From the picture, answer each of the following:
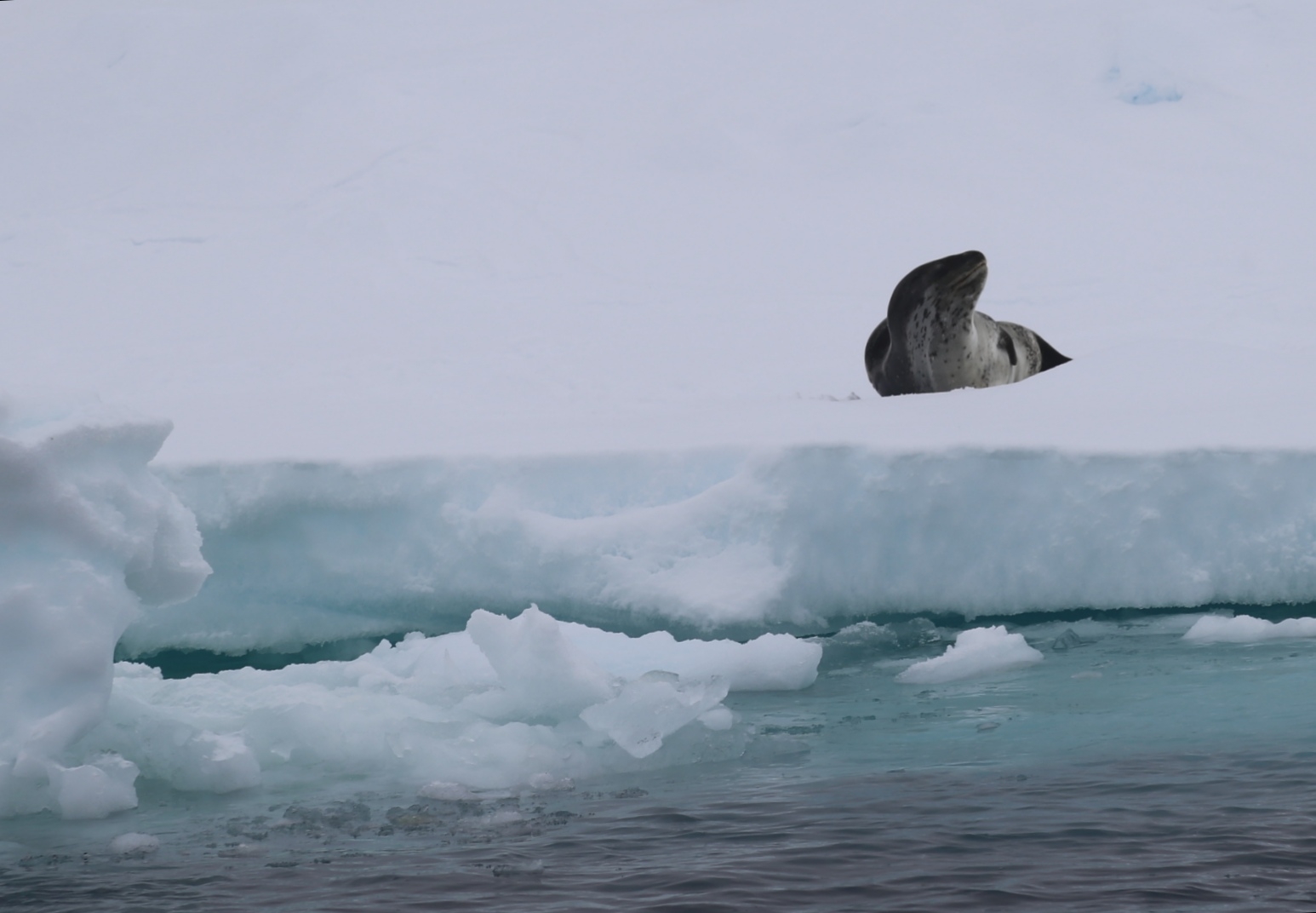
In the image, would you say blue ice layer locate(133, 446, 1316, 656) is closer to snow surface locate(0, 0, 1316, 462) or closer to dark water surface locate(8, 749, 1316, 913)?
snow surface locate(0, 0, 1316, 462)

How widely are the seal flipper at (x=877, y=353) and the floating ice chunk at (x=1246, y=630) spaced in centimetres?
289

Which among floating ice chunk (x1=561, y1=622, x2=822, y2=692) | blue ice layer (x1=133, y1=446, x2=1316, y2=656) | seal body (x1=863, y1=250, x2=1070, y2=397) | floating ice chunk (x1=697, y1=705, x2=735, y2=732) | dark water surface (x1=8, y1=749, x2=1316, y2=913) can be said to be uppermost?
seal body (x1=863, y1=250, x2=1070, y2=397)

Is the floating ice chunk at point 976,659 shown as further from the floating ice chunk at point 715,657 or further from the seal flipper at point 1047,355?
the seal flipper at point 1047,355

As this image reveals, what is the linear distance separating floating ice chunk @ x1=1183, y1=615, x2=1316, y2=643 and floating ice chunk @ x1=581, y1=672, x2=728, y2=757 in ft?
6.49

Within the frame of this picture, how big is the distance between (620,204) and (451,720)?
32.3ft

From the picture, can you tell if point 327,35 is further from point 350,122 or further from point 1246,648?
point 1246,648

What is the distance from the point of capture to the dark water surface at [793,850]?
7.97 ft

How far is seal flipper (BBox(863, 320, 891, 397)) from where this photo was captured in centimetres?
746

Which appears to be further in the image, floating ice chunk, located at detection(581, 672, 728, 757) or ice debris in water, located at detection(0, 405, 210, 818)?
floating ice chunk, located at detection(581, 672, 728, 757)

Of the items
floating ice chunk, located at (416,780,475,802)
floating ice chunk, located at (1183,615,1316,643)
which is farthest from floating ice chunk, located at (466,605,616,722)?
floating ice chunk, located at (1183,615,1316,643)

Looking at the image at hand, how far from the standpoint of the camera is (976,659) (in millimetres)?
4477

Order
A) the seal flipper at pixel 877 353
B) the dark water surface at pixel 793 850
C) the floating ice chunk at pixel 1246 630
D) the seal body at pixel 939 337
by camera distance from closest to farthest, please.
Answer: the dark water surface at pixel 793 850, the floating ice chunk at pixel 1246 630, the seal body at pixel 939 337, the seal flipper at pixel 877 353

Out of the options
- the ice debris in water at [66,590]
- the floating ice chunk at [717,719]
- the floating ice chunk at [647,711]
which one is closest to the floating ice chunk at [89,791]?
the ice debris in water at [66,590]

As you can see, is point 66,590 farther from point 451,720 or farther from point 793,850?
point 793,850
